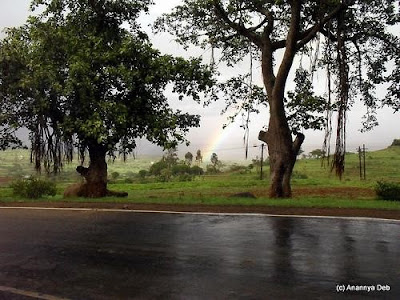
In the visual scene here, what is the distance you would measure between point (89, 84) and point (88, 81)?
0.13m

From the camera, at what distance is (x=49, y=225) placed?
35.1 feet

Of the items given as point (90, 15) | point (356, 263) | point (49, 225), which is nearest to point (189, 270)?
point (356, 263)

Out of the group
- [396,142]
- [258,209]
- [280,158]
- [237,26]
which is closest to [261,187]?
[280,158]

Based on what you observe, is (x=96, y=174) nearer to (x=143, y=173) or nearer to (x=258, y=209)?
(x=258, y=209)

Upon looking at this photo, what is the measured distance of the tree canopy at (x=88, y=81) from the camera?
1723cm

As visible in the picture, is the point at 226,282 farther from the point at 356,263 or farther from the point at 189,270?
the point at 356,263

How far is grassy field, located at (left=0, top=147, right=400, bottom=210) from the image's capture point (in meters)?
15.7

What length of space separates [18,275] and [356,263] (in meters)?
5.24

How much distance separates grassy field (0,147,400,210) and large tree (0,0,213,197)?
81.4 inches

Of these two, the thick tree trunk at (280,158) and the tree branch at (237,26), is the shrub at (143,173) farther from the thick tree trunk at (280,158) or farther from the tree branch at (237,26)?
→ the thick tree trunk at (280,158)

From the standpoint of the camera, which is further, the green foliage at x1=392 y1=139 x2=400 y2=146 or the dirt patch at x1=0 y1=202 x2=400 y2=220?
the green foliage at x1=392 y1=139 x2=400 y2=146

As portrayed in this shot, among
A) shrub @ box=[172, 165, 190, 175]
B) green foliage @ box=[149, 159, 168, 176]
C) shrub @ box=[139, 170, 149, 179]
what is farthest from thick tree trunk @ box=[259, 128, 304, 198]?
shrub @ box=[139, 170, 149, 179]

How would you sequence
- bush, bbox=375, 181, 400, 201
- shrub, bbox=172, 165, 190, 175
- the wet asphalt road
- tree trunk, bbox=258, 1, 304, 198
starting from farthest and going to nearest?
1. shrub, bbox=172, 165, 190, 175
2. bush, bbox=375, 181, 400, 201
3. tree trunk, bbox=258, 1, 304, 198
4. the wet asphalt road

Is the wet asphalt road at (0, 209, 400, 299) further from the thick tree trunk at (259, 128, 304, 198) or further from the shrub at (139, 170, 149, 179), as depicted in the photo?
the shrub at (139, 170, 149, 179)
